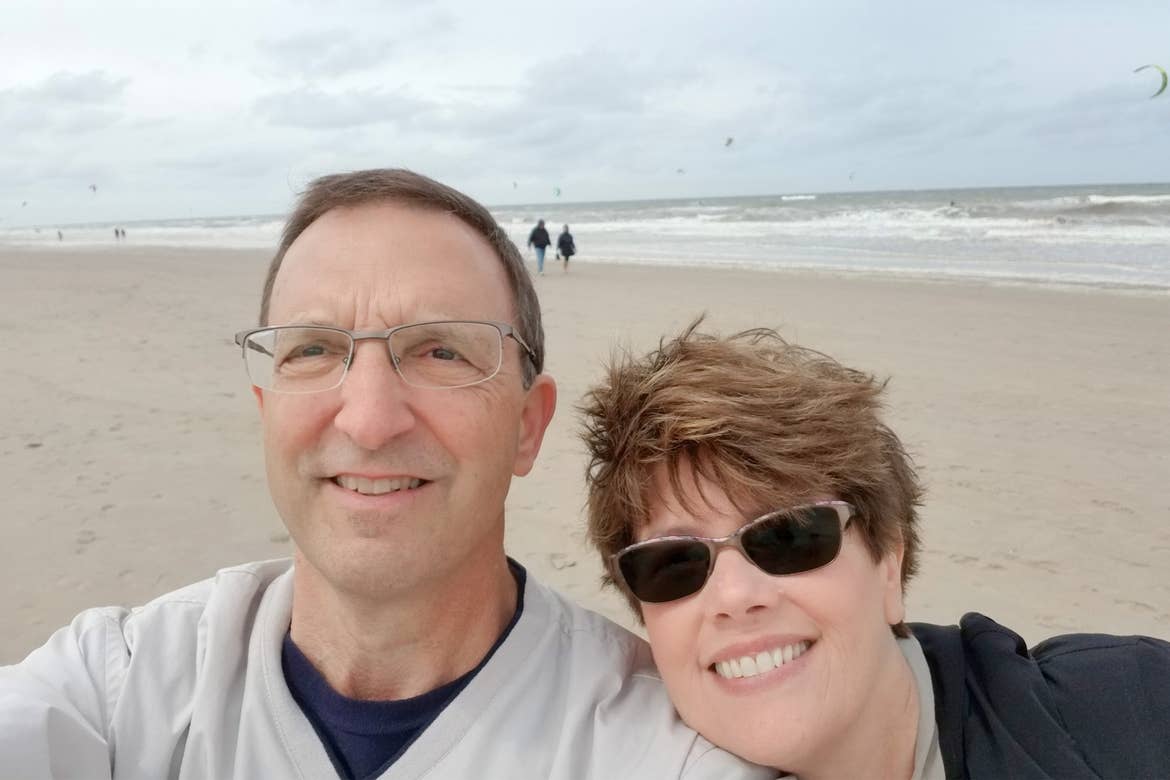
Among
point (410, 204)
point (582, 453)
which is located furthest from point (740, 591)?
point (582, 453)

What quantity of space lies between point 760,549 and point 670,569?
0.21 m

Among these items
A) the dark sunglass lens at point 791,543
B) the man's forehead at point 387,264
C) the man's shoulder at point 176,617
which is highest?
the man's forehead at point 387,264

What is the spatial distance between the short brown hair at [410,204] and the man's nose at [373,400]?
38 centimetres

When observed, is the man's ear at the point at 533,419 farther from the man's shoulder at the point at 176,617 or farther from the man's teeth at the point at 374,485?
the man's shoulder at the point at 176,617

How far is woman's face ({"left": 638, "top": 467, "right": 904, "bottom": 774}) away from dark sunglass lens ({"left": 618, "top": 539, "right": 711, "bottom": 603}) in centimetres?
2

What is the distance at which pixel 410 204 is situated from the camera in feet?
6.09

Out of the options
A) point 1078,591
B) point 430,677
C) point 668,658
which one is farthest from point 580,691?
point 1078,591

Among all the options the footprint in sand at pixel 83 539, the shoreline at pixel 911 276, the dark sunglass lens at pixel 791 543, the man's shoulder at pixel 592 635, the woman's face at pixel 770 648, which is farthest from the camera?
the shoreline at pixel 911 276

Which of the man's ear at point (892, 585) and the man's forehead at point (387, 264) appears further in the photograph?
the man's ear at point (892, 585)

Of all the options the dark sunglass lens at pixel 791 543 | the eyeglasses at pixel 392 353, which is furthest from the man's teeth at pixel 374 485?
the dark sunglass lens at pixel 791 543

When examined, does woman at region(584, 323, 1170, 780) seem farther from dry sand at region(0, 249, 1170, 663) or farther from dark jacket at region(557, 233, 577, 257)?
dark jacket at region(557, 233, 577, 257)

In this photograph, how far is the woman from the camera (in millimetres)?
1625

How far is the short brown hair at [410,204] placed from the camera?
187 centimetres

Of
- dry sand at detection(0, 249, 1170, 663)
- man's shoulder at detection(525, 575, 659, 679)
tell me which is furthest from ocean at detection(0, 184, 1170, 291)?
man's shoulder at detection(525, 575, 659, 679)
